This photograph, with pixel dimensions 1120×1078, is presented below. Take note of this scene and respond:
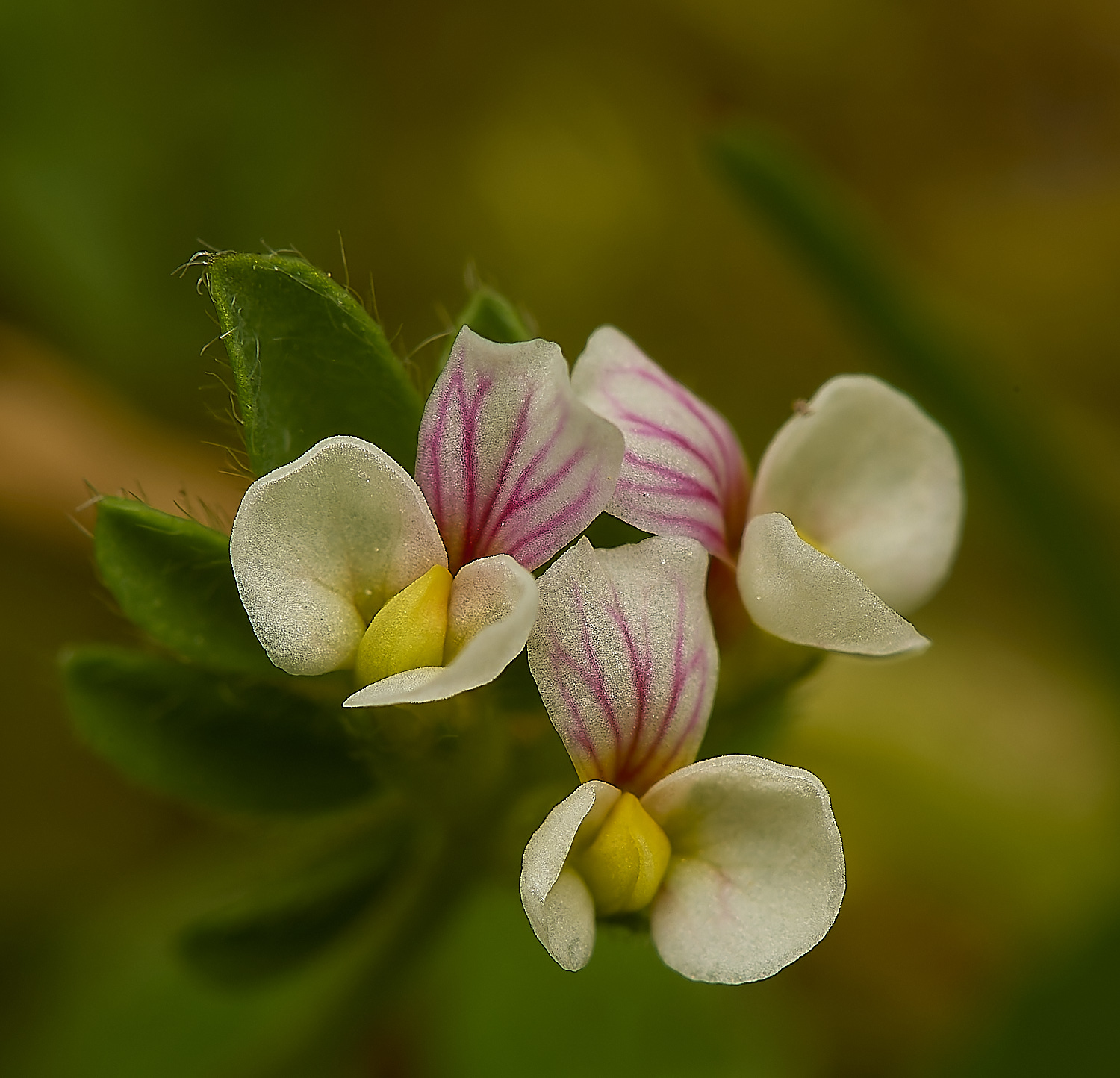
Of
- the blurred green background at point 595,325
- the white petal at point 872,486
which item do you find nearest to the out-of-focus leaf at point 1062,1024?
the blurred green background at point 595,325

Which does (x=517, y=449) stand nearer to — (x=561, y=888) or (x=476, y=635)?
(x=476, y=635)

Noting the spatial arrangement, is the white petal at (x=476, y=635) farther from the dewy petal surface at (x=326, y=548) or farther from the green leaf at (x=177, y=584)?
the green leaf at (x=177, y=584)

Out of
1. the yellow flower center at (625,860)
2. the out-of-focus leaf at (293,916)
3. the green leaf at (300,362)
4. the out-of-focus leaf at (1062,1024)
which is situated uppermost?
the green leaf at (300,362)

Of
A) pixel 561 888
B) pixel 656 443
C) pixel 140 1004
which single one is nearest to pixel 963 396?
pixel 656 443

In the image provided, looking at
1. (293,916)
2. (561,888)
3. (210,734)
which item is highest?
(561,888)

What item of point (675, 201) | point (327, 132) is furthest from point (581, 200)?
point (327, 132)

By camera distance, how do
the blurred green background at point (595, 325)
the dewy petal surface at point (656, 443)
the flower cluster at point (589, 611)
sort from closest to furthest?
1. the flower cluster at point (589, 611)
2. the dewy petal surface at point (656, 443)
3. the blurred green background at point (595, 325)

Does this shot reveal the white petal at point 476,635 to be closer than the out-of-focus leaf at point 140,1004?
Yes
